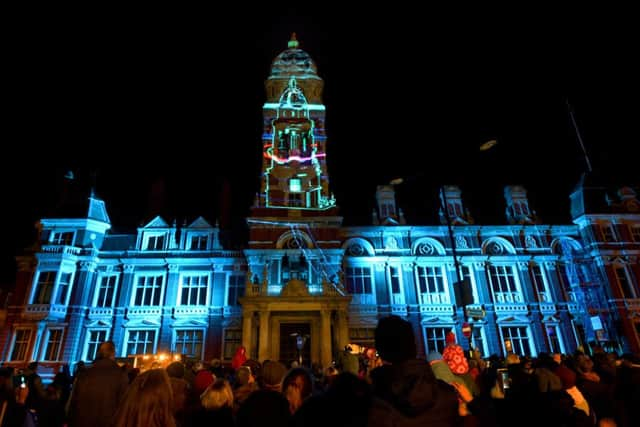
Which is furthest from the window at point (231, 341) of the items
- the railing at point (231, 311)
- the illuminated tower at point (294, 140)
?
the illuminated tower at point (294, 140)

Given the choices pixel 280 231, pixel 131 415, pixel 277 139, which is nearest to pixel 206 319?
pixel 280 231

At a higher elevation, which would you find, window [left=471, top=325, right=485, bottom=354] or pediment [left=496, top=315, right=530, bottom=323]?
pediment [left=496, top=315, right=530, bottom=323]

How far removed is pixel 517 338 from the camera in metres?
25.5

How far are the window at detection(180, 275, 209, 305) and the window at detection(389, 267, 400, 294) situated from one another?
43.9 feet

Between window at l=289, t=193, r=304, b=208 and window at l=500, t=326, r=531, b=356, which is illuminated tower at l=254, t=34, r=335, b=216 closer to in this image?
window at l=289, t=193, r=304, b=208

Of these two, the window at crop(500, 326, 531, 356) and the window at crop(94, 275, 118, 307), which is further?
the window at crop(94, 275, 118, 307)

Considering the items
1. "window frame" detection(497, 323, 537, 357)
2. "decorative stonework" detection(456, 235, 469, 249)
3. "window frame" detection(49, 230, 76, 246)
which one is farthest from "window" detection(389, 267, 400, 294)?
"window frame" detection(49, 230, 76, 246)

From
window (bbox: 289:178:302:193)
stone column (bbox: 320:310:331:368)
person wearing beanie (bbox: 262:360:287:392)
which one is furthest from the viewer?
window (bbox: 289:178:302:193)

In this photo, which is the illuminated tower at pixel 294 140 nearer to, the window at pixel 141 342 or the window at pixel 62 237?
the window at pixel 141 342

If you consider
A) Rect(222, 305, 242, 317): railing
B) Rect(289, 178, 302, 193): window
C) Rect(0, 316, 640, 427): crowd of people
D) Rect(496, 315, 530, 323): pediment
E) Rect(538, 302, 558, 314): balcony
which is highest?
Rect(289, 178, 302, 193): window

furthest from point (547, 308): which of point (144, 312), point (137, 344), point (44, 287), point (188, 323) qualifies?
point (44, 287)

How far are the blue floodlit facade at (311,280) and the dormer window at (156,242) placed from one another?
158mm

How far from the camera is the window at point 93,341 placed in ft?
80.3

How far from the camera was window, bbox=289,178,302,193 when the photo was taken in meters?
28.3
